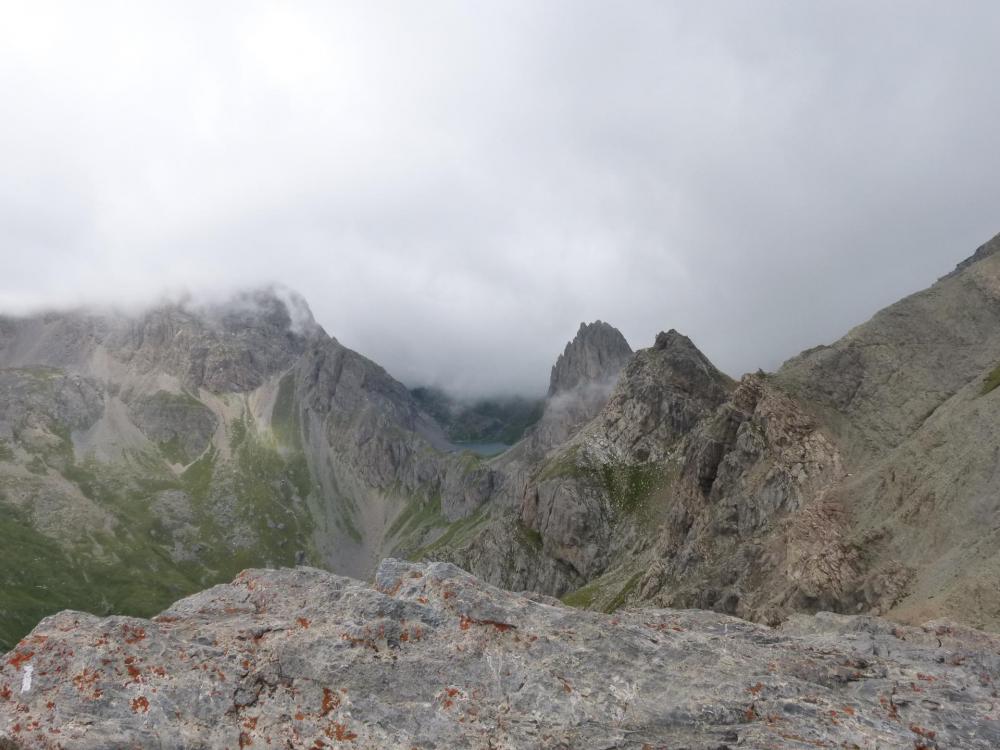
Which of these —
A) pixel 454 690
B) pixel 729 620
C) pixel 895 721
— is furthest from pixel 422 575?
pixel 895 721

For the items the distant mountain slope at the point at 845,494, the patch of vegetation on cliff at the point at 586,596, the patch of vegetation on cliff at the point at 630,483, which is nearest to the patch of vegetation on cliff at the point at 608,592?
the patch of vegetation on cliff at the point at 586,596

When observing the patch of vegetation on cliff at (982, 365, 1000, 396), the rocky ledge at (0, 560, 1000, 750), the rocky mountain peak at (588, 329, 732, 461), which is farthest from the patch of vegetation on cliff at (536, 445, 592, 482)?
the rocky ledge at (0, 560, 1000, 750)

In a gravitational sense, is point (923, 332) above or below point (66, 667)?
above

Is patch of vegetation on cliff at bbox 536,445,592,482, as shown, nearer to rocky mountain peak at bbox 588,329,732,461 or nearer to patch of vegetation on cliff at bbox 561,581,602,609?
rocky mountain peak at bbox 588,329,732,461

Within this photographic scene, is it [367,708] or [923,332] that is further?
[923,332]

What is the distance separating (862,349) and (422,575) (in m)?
94.9

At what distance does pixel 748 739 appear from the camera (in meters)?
14.6

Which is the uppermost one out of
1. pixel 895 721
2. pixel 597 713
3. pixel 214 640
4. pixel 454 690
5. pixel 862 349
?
pixel 862 349

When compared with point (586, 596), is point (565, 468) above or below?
above

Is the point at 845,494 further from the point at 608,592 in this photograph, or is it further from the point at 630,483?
the point at 630,483

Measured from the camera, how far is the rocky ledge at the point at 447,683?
1395 centimetres

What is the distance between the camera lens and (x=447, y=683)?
15539 mm

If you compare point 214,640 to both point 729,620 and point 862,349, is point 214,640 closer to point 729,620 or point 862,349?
point 729,620

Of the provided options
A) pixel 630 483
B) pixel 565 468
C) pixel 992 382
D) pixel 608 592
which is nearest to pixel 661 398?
pixel 630 483
